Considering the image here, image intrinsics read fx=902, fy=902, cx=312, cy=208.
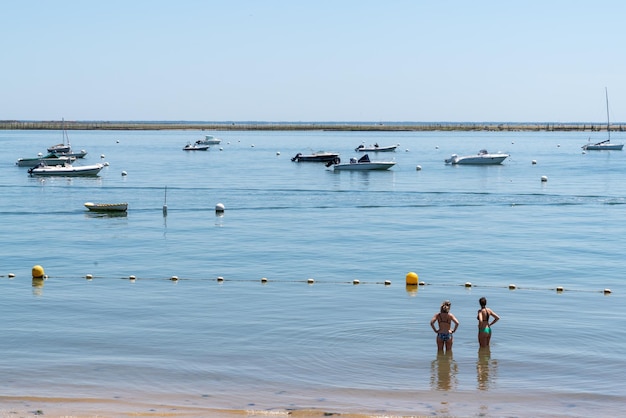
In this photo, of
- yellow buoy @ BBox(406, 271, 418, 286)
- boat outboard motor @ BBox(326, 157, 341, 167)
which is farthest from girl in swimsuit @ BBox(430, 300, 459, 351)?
boat outboard motor @ BBox(326, 157, 341, 167)

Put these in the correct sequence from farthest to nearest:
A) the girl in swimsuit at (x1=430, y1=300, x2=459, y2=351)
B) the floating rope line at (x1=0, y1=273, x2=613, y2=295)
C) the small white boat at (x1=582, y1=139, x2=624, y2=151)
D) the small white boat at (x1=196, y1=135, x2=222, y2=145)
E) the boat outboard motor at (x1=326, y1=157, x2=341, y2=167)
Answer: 1. the small white boat at (x1=196, y1=135, x2=222, y2=145)
2. the small white boat at (x1=582, y1=139, x2=624, y2=151)
3. the boat outboard motor at (x1=326, y1=157, x2=341, y2=167)
4. the floating rope line at (x1=0, y1=273, x2=613, y2=295)
5. the girl in swimsuit at (x1=430, y1=300, x2=459, y2=351)

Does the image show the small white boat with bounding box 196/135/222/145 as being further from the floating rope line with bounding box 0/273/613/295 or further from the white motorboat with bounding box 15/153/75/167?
the floating rope line with bounding box 0/273/613/295

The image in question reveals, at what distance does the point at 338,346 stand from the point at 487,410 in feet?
23.8

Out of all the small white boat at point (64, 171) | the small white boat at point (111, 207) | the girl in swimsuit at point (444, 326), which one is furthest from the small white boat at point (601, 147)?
the girl in swimsuit at point (444, 326)

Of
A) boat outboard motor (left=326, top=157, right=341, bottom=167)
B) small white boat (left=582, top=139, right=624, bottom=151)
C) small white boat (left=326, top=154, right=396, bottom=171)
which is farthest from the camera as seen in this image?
small white boat (left=582, top=139, right=624, bottom=151)

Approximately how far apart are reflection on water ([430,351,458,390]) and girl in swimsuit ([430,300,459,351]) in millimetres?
244

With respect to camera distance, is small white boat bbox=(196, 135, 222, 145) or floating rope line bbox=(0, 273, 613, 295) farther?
small white boat bbox=(196, 135, 222, 145)

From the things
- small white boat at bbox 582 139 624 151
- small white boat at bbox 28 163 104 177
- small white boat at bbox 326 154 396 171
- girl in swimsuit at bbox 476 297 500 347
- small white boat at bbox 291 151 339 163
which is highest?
small white boat at bbox 582 139 624 151

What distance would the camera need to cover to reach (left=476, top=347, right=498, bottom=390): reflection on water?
23.0 meters

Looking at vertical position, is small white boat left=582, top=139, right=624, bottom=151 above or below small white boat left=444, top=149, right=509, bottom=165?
above

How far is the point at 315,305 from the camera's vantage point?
33406mm

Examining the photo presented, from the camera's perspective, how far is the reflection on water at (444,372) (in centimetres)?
2289

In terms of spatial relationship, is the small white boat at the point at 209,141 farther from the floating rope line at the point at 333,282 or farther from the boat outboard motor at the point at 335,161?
the floating rope line at the point at 333,282

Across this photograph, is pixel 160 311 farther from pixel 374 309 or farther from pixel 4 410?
pixel 4 410
